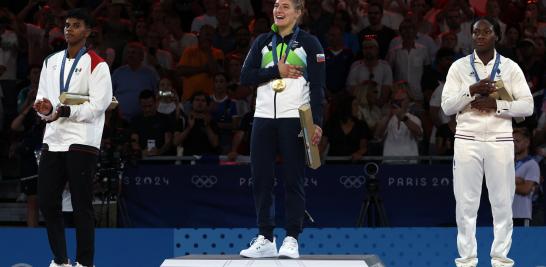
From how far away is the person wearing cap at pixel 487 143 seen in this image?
358 inches

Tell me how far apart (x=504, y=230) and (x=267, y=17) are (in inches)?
265

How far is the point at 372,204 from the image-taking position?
12305 millimetres

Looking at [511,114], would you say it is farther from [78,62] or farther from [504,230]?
[78,62]

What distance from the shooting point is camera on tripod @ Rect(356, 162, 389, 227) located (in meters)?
12.1

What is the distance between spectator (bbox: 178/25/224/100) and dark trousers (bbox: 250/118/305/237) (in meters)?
5.95

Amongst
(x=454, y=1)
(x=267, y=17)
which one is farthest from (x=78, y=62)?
(x=454, y=1)

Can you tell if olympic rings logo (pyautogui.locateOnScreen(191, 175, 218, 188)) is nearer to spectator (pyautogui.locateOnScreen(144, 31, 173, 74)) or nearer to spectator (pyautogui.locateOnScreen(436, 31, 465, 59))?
spectator (pyautogui.locateOnScreen(144, 31, 173, 74))

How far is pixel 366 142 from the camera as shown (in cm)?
1321

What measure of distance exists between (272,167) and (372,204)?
406cm

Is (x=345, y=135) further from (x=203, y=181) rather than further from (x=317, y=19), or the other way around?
(x=317, y=19)

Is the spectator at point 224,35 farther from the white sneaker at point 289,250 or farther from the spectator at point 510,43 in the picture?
the white sneaker at point 289,250

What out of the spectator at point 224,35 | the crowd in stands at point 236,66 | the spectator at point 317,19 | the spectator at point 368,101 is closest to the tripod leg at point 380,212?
the crowd in stands at point 236,66

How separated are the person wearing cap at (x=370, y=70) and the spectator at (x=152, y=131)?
235cm

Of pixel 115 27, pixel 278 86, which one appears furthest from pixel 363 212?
pixel 115 27
